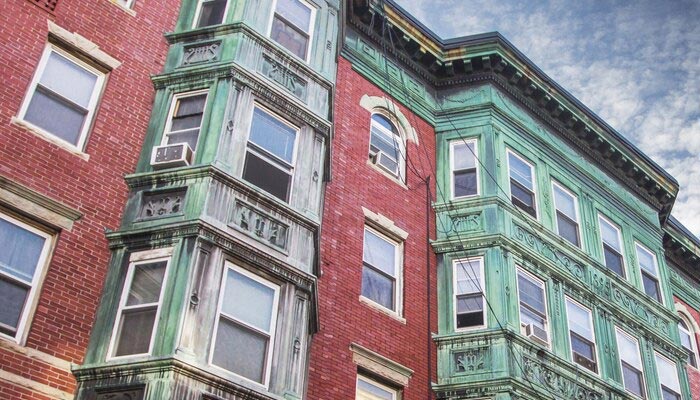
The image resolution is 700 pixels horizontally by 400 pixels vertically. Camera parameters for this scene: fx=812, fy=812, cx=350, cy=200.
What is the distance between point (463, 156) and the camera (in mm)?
20500

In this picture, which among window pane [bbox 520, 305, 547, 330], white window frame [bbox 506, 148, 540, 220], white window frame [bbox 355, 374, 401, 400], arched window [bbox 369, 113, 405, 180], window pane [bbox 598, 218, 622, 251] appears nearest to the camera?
white window frame [bbox 355, 374, 401, 400]

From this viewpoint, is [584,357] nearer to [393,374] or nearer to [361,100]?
[393,374]

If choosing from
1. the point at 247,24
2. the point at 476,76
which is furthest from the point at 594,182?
the point at 247,24

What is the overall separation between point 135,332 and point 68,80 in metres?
4.79

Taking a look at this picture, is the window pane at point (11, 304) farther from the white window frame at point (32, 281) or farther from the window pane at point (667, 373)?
the window pane at point (667, 373)

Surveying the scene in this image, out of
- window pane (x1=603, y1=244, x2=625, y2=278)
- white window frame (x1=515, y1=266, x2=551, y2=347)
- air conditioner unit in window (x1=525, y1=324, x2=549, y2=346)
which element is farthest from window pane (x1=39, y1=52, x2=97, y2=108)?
window pane (x1=603, y1=244, x2=625, y2=278)

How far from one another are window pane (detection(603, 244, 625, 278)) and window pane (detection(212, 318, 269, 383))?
13.0 m

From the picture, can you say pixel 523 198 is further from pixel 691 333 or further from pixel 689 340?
pixel 691 333

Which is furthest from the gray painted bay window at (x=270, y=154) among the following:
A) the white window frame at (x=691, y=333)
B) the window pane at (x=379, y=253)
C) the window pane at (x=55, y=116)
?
the white window frame at (x=691, y=333)

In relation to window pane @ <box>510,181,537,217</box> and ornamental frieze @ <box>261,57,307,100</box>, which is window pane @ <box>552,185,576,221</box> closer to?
window pane @ <box>510,181,537,217</box>

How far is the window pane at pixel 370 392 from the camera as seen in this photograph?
52.1 feet

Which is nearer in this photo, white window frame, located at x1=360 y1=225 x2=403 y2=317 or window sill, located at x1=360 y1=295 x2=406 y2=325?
window sill, located at x1=360 y1=295 x2=406 y2=325

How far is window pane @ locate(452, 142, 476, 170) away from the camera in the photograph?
66.4 ft

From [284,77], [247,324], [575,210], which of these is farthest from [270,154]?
[575,210]
